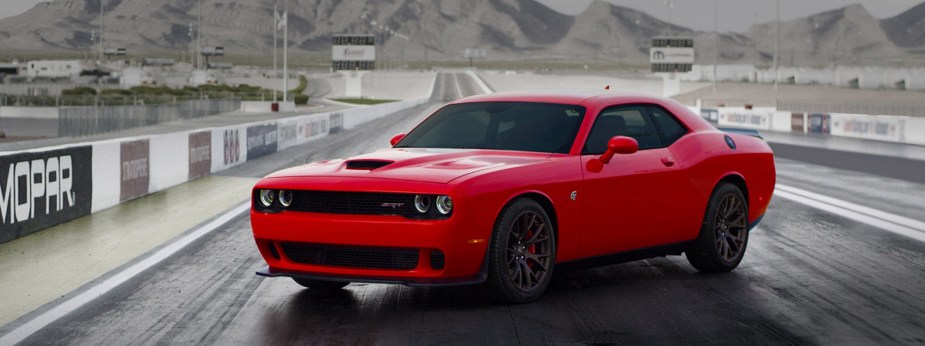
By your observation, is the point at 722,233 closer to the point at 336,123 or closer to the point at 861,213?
the point at 861,213

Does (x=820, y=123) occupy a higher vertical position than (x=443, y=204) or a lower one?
higher

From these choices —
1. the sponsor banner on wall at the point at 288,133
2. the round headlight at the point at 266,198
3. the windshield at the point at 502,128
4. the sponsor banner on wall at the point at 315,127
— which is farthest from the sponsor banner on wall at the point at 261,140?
the round headlight at the point at 266,198

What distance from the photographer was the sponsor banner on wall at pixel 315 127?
42844mm

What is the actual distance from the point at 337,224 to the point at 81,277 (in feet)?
11.5

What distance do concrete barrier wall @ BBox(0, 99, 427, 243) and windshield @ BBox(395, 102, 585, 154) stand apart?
5.40 metres

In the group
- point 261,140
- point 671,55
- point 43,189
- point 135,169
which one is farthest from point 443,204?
point 671,55

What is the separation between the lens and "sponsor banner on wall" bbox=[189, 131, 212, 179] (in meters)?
23.6

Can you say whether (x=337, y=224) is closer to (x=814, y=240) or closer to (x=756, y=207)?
(x=756, y=207)

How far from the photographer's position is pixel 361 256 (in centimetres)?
787

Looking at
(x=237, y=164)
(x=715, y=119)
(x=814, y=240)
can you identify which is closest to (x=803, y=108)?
(x=715, y=119)

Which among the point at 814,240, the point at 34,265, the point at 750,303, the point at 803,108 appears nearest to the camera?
the point at 750,303

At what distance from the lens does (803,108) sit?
7538cm

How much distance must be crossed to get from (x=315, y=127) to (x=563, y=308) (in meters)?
37.7

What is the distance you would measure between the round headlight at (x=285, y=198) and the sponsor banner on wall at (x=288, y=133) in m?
27.9
